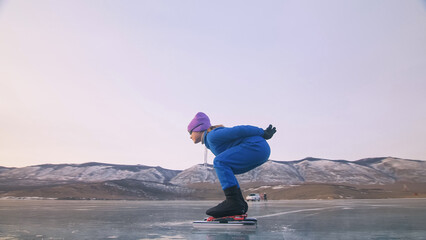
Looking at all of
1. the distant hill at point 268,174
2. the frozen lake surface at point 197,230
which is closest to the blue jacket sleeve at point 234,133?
the frozen lake surface at point 197,230

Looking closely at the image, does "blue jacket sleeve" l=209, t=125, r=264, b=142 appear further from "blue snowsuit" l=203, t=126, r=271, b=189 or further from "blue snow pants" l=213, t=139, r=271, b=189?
"blue snow pants" l=213, t=139, r=271, b=189

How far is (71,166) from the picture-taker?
93.3 meters

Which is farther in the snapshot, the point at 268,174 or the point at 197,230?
the point at 268,174

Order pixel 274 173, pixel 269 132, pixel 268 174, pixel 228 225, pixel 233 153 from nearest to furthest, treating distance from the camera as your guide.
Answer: pixel 228 225 → pixel 233 153 → pixel 269 132 → pixel 268 174 → pixel 274 173

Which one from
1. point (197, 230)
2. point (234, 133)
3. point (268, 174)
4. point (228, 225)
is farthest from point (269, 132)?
point (268, 174)

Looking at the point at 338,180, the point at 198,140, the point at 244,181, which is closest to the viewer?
the point at 198,140

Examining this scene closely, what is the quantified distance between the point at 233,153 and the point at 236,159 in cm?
8

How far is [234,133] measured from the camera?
3.41 metres

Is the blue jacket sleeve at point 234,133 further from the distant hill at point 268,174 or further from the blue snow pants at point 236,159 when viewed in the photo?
the distant hill at point 268,174

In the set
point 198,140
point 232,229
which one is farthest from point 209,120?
point 232,229

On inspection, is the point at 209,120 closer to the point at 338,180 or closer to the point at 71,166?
the point at 338,180

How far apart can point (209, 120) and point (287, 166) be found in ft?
313

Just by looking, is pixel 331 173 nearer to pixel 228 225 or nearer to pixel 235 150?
pixel 235 150

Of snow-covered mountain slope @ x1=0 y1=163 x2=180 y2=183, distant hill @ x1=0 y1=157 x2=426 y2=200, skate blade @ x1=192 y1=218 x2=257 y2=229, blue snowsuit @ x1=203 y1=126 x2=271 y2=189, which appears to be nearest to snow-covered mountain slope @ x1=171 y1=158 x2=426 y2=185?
distant hill @ x1=0 y1=157 x2=426 y2=200
